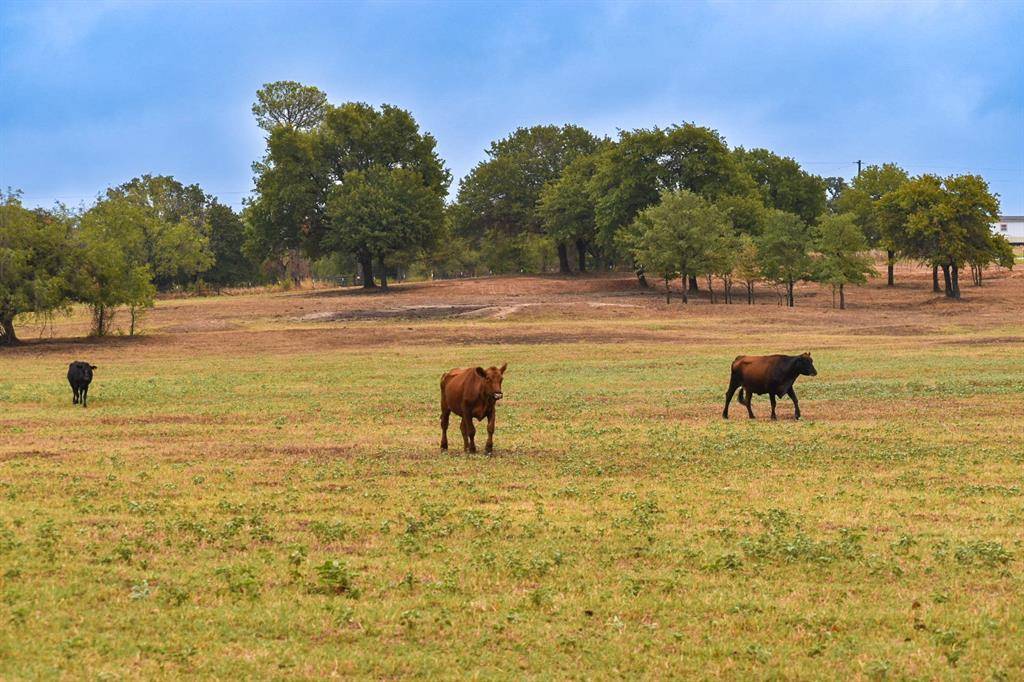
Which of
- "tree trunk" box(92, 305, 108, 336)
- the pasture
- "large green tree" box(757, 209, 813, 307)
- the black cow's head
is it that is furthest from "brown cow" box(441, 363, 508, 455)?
"large green tree" box(757, 209, 813, 307)

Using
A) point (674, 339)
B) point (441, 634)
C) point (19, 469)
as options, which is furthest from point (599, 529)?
point (674, 339)

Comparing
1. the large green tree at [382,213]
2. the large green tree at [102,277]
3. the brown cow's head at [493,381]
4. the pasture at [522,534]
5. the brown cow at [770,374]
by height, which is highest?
the large green tree at [382,213]

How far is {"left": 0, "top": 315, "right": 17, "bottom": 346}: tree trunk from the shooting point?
60.4 meters

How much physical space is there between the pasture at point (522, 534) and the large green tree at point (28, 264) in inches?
995

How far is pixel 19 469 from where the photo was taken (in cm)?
1998

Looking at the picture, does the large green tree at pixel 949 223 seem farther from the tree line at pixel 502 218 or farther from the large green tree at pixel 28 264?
A: the large green tree at pixel 28 264

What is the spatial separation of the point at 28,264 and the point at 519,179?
78107 millimetres

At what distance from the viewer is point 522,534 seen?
14.2 meters

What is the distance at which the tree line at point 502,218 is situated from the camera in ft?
215

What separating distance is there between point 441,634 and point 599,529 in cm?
461

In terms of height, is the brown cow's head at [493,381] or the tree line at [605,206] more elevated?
→ the tree line at [605,206]

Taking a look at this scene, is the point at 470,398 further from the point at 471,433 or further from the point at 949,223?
the point at 949,223

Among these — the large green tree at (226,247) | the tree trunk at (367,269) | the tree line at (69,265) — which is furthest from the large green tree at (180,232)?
the tree line at (69,265)

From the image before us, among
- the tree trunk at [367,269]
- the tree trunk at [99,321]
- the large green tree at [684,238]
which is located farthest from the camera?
the tree trunk at [367,269]
